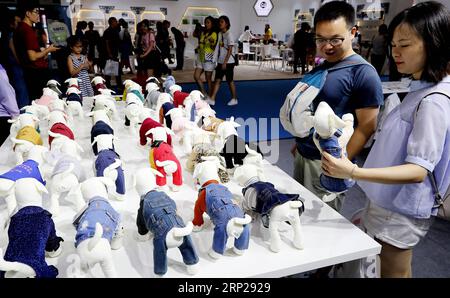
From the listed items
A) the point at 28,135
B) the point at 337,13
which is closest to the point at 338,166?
the point at 337,13

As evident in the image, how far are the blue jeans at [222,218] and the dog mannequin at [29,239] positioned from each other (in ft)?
1.67

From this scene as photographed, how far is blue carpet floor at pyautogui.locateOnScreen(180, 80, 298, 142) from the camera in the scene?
478 centimetres

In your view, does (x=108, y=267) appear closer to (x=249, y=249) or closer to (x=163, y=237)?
(x=163, y=237)

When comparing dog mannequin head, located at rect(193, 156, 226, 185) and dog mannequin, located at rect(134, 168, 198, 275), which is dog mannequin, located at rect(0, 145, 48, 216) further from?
dog mannequin head, located at rect(193, 156, 226, 185)

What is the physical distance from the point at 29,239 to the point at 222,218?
0.59 meters

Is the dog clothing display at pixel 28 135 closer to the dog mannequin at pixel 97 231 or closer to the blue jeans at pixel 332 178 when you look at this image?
the dog mannequin at pixel 97 231

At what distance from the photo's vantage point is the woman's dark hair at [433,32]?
1057 mm

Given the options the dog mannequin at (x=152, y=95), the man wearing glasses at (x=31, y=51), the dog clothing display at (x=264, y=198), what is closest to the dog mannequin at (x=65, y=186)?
the dog clothing display at (x=264, y=198)

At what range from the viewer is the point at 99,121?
219cm

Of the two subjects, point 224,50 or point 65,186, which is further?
point 224,50

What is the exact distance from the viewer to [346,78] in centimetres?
147

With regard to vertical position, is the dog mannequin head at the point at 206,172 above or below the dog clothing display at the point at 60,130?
below
